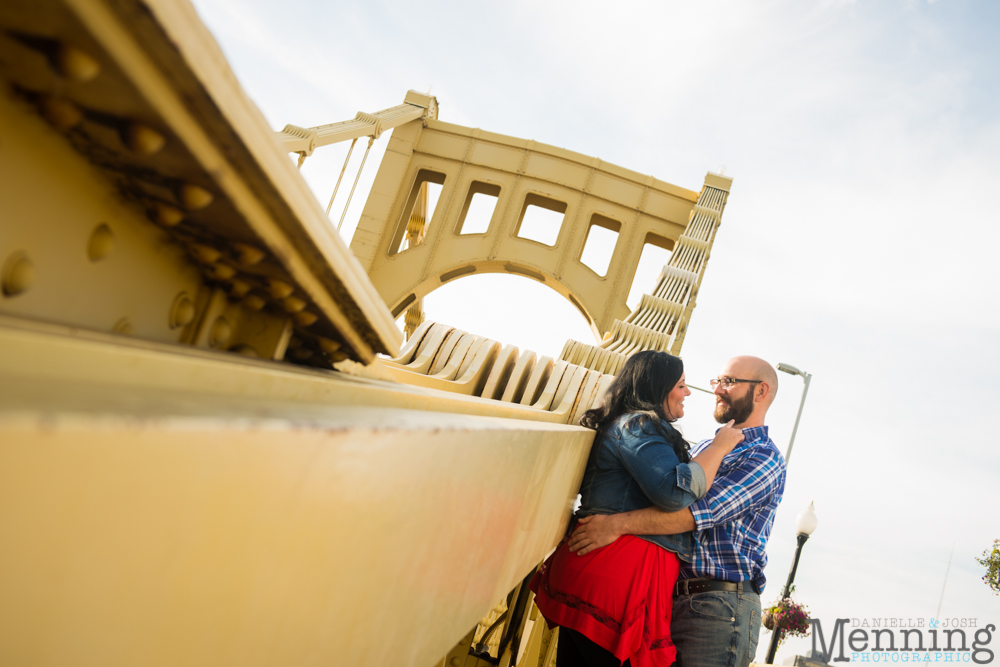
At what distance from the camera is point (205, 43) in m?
0.49

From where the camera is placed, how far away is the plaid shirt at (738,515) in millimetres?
2102

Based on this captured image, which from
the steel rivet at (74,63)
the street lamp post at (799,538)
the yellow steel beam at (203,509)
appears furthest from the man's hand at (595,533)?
the street lamp post at (799,538)

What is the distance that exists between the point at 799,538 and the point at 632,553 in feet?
34.5

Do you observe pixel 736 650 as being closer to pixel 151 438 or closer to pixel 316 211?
pixel 316 211

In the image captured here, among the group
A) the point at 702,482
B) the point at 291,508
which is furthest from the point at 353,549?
the point at 702,482

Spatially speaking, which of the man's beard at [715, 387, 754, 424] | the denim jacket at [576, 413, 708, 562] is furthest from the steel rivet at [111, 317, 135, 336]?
the man's beard at [715, 387, 754, 424]

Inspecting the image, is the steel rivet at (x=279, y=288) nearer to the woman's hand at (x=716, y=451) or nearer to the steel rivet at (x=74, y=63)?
the steel rivet at (x=74, y=63)

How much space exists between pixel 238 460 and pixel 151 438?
0.08 metres

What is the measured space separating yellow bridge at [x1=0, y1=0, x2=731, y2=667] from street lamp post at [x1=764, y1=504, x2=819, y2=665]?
1115cm

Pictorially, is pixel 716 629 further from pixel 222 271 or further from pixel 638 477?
pixel 222 271

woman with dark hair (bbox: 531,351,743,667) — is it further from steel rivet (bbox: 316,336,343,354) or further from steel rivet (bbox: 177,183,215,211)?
steel rivet (bbox: 177,183,215,211)

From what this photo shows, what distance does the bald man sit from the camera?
6.72 feet

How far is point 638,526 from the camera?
205 cm

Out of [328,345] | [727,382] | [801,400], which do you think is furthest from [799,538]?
[328,345]
